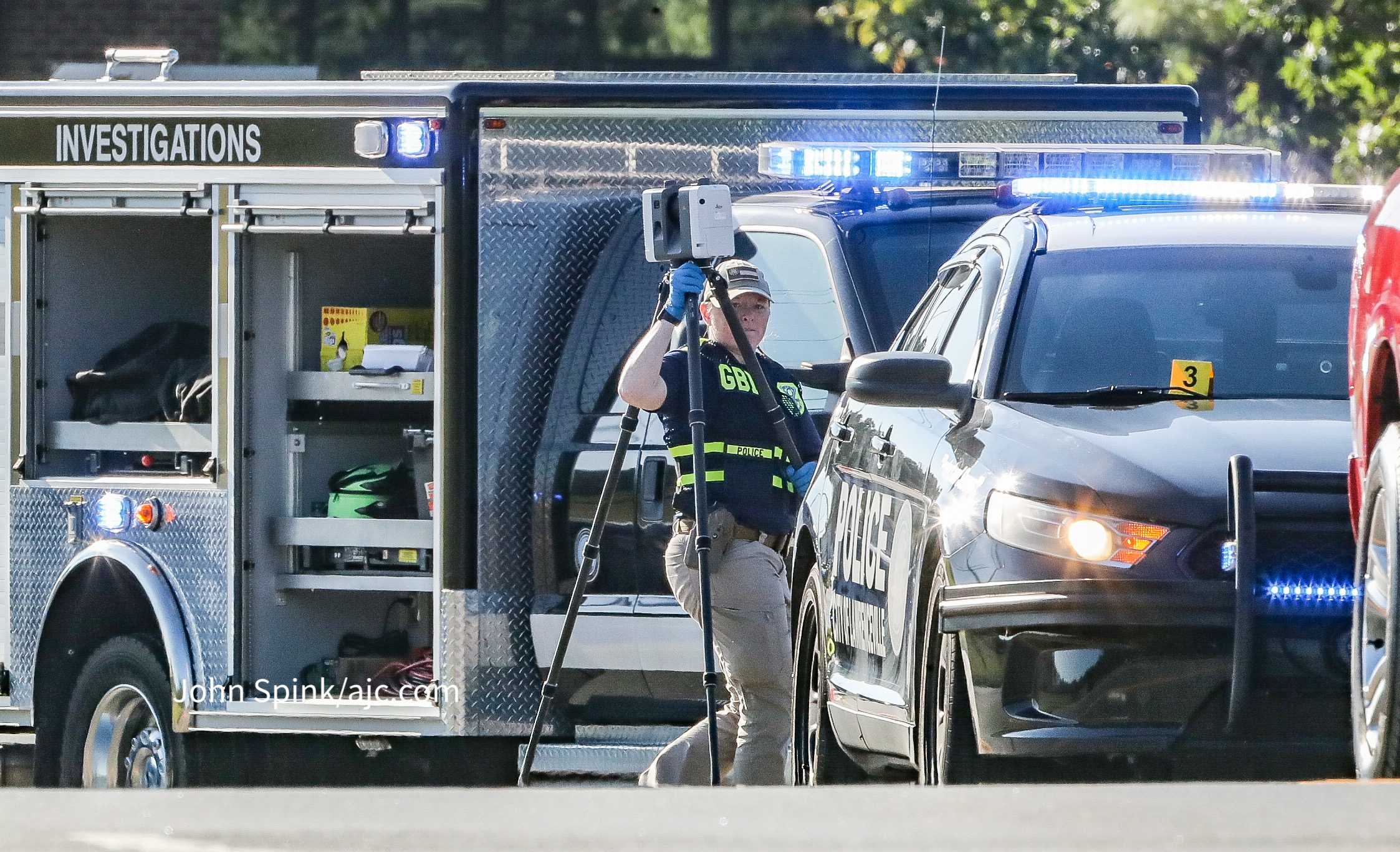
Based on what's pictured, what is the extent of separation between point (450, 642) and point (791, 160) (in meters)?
2.15

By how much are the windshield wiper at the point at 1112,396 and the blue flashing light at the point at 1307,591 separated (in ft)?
2.47

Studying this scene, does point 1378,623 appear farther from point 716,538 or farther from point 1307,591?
point 716,538

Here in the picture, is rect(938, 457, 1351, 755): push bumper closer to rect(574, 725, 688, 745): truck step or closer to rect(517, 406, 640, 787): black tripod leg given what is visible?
rect(517, 406, 640, 787): black tripod leg

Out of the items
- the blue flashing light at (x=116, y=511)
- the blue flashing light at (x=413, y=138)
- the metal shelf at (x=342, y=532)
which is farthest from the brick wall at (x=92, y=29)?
the blue flashing light at (x=413, y=138)

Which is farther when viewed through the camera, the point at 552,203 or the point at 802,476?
the point at 552,203

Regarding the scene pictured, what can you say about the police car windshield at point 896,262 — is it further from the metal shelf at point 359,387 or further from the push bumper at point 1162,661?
the push bumper at point 1162,661

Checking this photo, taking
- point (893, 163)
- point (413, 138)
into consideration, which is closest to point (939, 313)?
point (893, 163)

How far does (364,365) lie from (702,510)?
2034 millimetres

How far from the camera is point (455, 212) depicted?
26.5 feet

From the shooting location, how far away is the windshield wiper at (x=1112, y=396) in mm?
5547

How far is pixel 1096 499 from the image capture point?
16.4 ft

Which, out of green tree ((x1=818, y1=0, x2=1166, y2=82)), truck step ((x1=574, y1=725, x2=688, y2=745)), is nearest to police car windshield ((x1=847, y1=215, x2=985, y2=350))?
truck step ((x1=574, y1=725, x2=688, y2=745))

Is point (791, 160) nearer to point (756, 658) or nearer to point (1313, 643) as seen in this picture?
point (756, 658)

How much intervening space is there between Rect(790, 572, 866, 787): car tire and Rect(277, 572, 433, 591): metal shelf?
1626 millimetres
